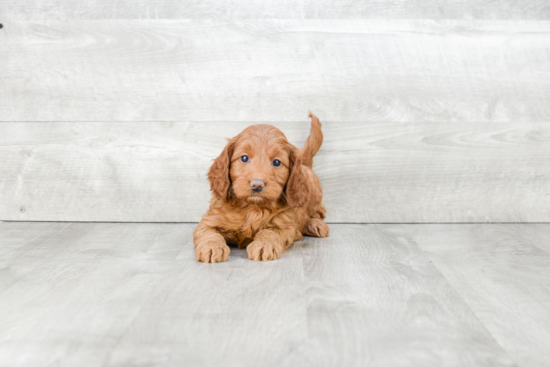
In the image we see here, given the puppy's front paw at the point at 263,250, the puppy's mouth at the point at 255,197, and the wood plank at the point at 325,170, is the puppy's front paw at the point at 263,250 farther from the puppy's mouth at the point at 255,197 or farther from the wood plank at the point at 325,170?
the wood plank at the point at 325,170

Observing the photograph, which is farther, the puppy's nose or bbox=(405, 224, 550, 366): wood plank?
the puppy's nose

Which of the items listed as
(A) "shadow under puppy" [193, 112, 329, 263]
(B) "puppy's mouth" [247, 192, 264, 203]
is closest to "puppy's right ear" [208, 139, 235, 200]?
(A) "shadow under puppy" [193, 112, 329, 263]

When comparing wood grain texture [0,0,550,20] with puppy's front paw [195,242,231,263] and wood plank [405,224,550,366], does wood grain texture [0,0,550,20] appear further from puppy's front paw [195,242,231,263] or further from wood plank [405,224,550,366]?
puppy's front paw [195,242,231,263]

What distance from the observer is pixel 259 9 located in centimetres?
225

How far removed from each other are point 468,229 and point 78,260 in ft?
5.59

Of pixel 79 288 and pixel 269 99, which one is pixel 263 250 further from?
pixel 269 99

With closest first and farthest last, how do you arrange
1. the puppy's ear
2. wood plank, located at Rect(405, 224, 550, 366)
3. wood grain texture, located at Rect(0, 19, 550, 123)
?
wood plank, located at Rect(405, 224, 550, 366), the puppy's ear, wood grain texture, located at Rect(0, 19, 550, 123)

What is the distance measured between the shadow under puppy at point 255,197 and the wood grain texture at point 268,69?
1.79 feet

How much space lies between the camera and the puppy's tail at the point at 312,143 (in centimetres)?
210

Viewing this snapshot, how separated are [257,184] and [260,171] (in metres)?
0.06

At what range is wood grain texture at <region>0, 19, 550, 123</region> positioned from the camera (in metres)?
2.23

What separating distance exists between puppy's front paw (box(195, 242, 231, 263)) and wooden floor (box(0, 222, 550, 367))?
4 centimetres

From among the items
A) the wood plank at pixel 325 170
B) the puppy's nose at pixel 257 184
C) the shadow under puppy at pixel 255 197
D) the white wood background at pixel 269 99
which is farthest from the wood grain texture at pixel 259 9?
the puppy's nose at pixel 257 184

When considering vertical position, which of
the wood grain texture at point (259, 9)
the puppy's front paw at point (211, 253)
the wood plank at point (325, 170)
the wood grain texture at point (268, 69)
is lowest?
the puppy's front paw at point (211, 253)
